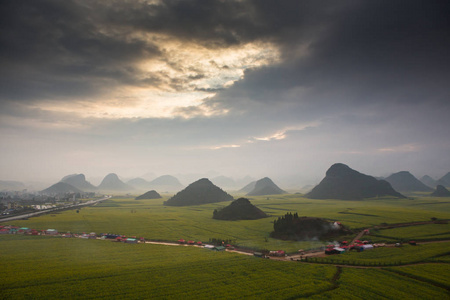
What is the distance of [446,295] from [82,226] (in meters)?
A: 114

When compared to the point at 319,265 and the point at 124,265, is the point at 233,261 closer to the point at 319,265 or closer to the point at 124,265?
the point at 319,265

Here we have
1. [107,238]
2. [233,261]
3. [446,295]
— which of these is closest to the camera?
[446,295]

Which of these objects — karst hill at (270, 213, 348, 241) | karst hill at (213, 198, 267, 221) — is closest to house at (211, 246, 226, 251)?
karst hill at (270, 213, 348, 241)

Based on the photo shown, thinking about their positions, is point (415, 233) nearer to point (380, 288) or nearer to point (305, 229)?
point (305, 229)

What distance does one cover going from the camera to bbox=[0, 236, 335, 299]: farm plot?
3853 cm

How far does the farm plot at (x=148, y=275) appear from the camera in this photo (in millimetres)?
38531

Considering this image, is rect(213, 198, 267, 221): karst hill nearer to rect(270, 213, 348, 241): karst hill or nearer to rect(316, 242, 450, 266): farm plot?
rect(270, 213, 348, 241): karst hill

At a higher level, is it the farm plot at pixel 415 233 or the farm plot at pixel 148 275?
the farm plot at pixel 415 233

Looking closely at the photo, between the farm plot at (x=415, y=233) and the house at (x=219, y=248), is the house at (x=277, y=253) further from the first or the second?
the farm plot at (x=415, y=233)

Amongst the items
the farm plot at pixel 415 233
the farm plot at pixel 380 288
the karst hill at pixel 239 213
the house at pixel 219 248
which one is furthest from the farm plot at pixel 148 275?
the karst hill at pixel 239 213

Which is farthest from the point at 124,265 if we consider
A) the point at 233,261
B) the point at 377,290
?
the point at 377,290

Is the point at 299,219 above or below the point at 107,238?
above

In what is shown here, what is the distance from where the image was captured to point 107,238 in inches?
3206

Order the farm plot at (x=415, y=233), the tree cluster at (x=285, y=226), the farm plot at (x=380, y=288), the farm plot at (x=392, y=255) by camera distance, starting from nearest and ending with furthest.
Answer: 1. the farm plot at (x=380, y=288)
2. the farm plot at (x=392, y=255)
3. the farm plot at (x=415, y=233)
4. the tree cluster at (x=285, y=226)
